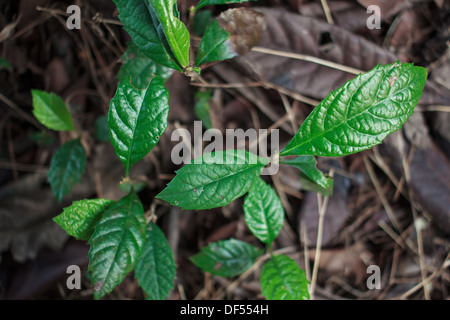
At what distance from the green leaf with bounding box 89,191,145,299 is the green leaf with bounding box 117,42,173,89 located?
42 centimetres

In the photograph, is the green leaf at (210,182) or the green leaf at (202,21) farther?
the green leaf at (202,21)

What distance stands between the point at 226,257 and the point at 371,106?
759 millimetres

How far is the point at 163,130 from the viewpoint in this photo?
945 mm

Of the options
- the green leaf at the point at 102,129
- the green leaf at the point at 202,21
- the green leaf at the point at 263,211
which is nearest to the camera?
the green leaf at the point at 263,211

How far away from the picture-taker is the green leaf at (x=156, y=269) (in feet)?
3.59

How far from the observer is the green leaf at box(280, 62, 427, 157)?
866mm

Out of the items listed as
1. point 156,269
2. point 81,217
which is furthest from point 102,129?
point 156,269

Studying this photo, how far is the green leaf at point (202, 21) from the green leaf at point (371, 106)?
66 centimetres

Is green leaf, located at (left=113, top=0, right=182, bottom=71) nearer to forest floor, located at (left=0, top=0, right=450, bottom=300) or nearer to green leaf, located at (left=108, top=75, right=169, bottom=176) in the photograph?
green leaf, located at (left=108, top=75, right=169, bottom=176)

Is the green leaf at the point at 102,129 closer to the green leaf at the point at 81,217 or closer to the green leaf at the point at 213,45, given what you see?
the green leaf at the point at 81,217
